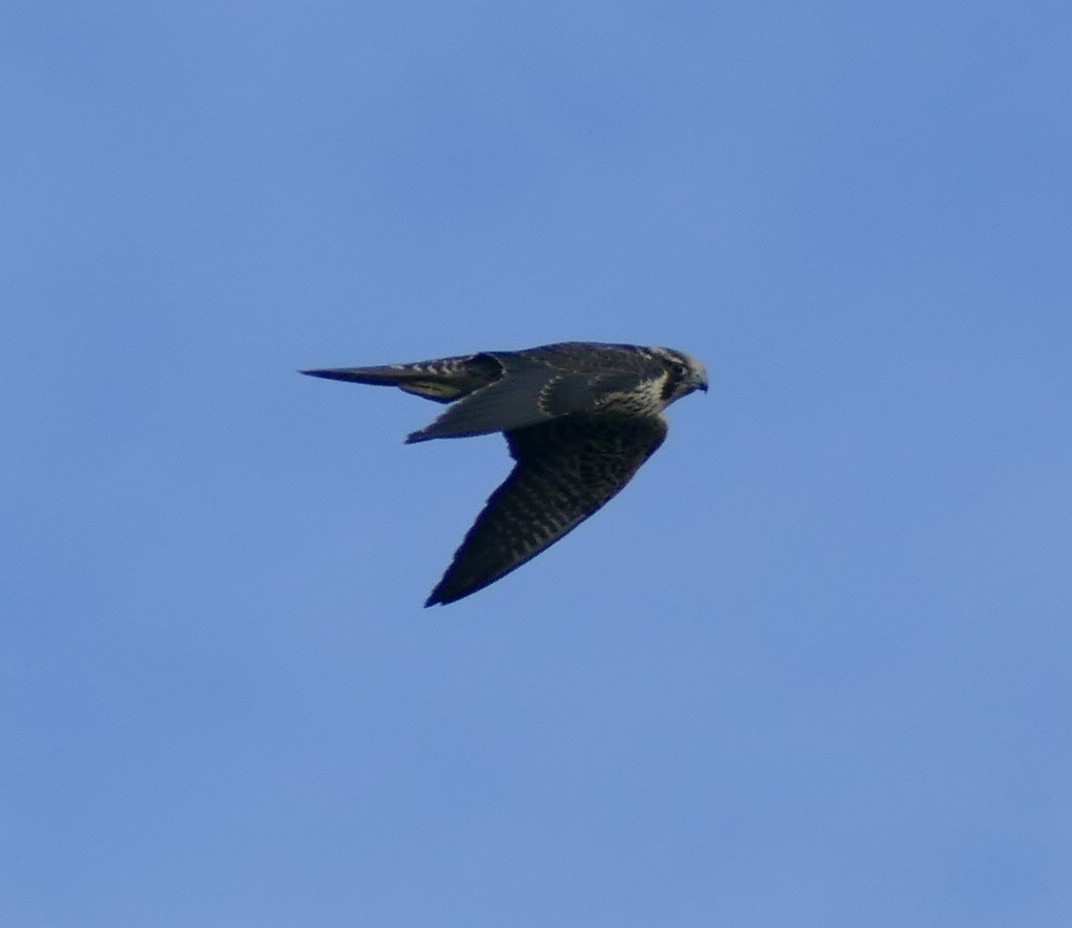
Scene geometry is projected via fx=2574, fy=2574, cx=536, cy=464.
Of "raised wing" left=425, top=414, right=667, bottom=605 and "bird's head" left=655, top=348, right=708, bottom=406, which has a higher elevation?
"bird's head" left=655, top=348, right=708, bottom=406

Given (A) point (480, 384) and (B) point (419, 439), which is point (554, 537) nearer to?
(A) point (480, 384)

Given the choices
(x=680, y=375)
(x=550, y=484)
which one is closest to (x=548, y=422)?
(x=550, y=484)

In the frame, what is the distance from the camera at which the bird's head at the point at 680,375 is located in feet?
56.6

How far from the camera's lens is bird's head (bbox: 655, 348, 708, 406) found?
17250 mm

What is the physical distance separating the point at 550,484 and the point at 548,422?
454 mm

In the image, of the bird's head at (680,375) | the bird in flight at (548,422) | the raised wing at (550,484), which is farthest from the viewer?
the bird's head at (680,375)

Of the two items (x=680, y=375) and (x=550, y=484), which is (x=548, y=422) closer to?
(x=550, y=484)

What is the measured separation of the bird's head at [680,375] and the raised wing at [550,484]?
0.42m

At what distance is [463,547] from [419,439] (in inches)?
94.9

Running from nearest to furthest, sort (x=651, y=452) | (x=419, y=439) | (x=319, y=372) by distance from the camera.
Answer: (x=419, y=439), (x=319, y=372), (x=651, y=452)

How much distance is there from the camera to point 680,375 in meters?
17.5

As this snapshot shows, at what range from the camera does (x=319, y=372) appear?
15.8m

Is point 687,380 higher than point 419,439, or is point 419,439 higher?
point 687,380

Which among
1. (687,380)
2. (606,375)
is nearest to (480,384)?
(606,375)
